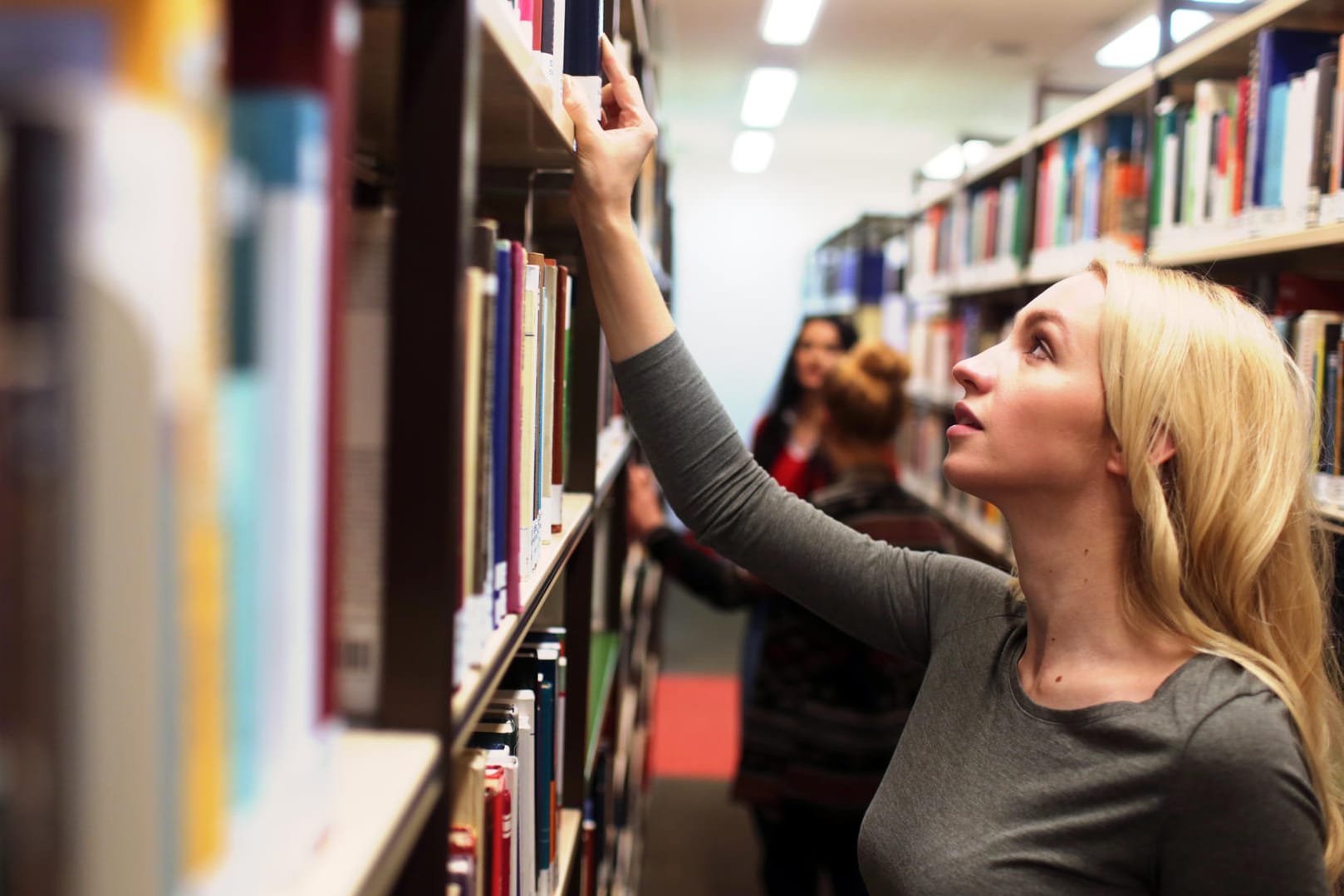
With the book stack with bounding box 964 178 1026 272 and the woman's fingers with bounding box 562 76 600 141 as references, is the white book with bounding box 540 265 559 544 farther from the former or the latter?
the book stack with bounding box 964 178 1026 272

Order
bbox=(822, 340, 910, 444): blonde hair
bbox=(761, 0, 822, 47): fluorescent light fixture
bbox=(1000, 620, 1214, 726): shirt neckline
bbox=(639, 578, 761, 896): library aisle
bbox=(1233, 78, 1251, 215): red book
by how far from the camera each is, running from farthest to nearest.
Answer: bbox=(761, 0, 822, 47): fluorescent light fixture < bbox=(639, 578, 761, 896): library aisle < bbox=(822, 340, 910, 444): blonde hair < bbox=(1233, 78, 1251, 215): red book < bbox=(1000, 620, 1214, 726): shirt neckline

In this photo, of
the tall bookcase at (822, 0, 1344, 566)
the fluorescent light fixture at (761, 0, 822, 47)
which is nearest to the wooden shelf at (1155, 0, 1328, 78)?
the tall bookcase at (822, 0, 1344, 566)

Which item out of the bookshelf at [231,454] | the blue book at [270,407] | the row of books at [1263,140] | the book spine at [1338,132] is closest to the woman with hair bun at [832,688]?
the row of books at [1263,140]

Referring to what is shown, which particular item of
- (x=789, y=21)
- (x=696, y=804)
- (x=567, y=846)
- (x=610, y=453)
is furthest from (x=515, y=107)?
(x=789, y=21)

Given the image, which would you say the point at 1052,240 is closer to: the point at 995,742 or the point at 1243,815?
the point at 995,742

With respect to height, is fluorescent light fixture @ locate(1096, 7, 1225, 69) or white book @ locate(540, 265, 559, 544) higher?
fluorescent light fixture @ locate(1096, 7, 1225, 69)

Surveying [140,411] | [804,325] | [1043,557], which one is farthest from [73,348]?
[804,325]

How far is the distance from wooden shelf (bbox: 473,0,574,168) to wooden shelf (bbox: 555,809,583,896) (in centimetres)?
79

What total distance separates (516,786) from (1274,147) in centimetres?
181

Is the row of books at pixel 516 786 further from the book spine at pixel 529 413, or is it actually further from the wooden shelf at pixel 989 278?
the wooden shelf at pixel 989 278

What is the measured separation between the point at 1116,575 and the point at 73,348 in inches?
42.8

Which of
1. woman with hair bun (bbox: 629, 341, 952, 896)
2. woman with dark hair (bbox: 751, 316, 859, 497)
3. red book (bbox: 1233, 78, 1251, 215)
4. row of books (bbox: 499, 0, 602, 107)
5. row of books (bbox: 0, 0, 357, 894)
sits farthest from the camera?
woman with dark hair (bbox: 751, 316, 859, 497)

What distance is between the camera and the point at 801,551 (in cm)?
131

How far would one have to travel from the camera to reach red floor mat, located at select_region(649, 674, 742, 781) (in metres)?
4.42
